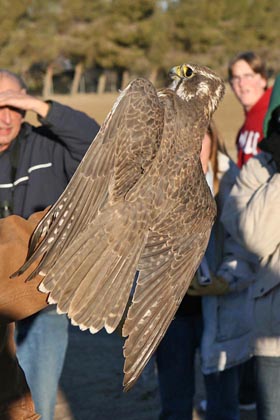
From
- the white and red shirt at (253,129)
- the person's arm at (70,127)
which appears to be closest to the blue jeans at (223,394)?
the person's arm at (70,127)

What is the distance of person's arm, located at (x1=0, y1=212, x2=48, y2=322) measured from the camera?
2.95 meters

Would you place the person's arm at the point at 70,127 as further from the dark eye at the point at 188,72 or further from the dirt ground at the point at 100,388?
the dirt ground at the point at 100,388

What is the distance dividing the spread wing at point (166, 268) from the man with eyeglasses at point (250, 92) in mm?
2570

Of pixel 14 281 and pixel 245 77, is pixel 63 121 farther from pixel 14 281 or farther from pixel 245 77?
pixel 245 77

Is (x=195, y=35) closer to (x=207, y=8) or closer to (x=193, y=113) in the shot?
(x=207, y=8)

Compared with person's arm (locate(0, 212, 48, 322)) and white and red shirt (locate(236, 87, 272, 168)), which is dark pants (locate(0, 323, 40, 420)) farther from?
white and red shirt (locate(236, 87, 272, 168))

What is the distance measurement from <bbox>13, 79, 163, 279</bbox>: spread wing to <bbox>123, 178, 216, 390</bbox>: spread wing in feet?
1.27

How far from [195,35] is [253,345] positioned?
65485 mm

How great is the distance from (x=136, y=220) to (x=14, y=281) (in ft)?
2.30

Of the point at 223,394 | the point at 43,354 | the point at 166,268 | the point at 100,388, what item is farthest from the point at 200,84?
the point at 100,388

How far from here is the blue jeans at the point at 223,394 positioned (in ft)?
15.6

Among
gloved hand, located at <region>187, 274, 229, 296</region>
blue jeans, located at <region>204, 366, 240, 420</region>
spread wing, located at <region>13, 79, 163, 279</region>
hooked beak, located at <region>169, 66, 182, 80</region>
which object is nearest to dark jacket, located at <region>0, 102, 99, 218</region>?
hooked beak, located at <region>169, 66, 182, 80</region>

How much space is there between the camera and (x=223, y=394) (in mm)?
4781

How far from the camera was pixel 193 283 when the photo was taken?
14.6 ft
